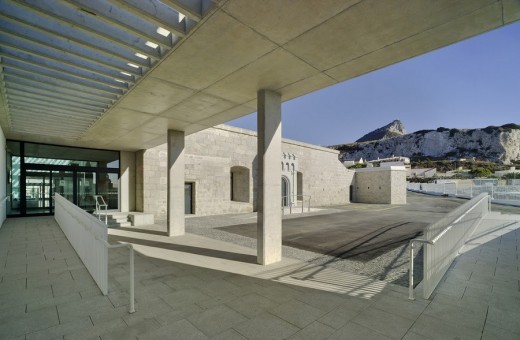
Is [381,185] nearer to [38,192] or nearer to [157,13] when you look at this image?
[157,13]

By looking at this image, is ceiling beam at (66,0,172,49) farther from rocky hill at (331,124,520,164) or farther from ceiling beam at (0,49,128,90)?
rocky hill at (331,124,520,164)

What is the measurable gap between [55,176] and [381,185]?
23.1 meters

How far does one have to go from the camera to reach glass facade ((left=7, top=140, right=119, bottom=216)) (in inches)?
414

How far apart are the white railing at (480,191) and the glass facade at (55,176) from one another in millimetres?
21877

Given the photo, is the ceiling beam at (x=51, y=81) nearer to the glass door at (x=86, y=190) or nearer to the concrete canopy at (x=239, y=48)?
the concrete canopy at (x=239, y=48)

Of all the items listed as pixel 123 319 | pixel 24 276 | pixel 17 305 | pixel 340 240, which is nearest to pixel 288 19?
pixel 123 319

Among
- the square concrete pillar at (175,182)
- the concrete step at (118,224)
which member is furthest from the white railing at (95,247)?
the concrete step at (118,224)

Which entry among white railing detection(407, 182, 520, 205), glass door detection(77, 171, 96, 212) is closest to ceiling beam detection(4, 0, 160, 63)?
glass door detection(77, 171, 96, 212)

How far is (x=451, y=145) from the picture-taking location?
90000 mm

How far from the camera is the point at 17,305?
125 inches

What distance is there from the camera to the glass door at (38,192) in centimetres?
1074

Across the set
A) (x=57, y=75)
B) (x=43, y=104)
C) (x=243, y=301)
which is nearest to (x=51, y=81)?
(x=57, y=75)

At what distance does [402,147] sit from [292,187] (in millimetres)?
99167

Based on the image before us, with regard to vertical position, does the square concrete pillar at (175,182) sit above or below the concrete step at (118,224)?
above
